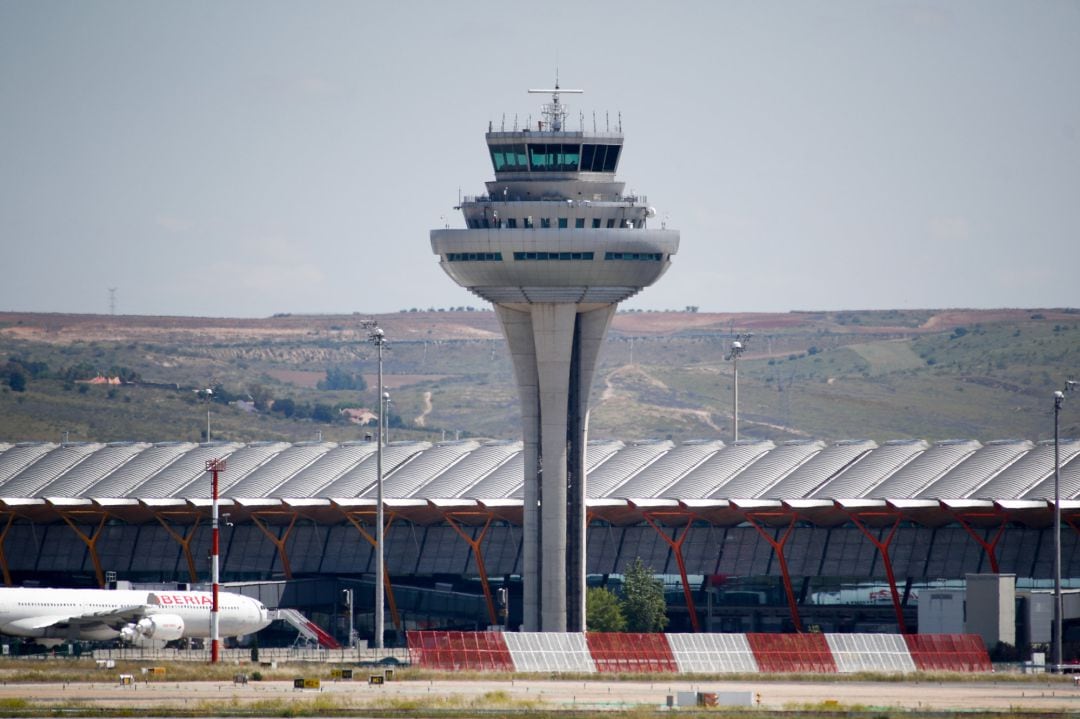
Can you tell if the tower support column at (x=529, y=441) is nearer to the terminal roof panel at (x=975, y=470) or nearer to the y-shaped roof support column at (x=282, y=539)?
the y-shaped roof support column at (x=282, y=539)

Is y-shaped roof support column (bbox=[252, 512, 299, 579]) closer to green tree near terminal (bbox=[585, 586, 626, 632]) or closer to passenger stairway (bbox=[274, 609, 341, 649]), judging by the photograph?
passenger stairway (bbox=[274, 609, 341, 649])

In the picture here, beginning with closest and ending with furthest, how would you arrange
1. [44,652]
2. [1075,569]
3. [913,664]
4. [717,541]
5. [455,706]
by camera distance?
[455,706] → [913,664] → [44,652] → [1075,569] → [717,541]

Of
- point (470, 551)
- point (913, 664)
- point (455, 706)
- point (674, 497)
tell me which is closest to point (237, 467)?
point (470, 551)

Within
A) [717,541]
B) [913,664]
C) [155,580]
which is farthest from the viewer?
[155,580]

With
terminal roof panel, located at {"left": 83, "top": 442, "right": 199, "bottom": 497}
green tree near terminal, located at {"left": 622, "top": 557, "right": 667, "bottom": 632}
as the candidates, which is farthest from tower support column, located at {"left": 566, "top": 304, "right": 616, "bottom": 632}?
terminal roof panel, located at {"left": 83, "top": 442, "right": 199, "bottom": 497}

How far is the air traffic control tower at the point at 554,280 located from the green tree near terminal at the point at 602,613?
618 cm

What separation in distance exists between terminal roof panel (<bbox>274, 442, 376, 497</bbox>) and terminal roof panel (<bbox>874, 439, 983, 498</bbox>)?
35.4 m

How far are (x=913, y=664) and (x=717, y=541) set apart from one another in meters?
Result: 30.7

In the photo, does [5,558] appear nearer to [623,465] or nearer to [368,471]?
[368,471]

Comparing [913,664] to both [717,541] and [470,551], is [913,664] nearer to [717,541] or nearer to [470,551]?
[717,541]

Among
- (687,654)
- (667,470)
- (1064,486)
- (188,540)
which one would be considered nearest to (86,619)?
(188,540)

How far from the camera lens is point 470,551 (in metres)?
133

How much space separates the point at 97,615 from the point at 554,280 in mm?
28698

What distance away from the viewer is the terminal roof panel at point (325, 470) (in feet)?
467
